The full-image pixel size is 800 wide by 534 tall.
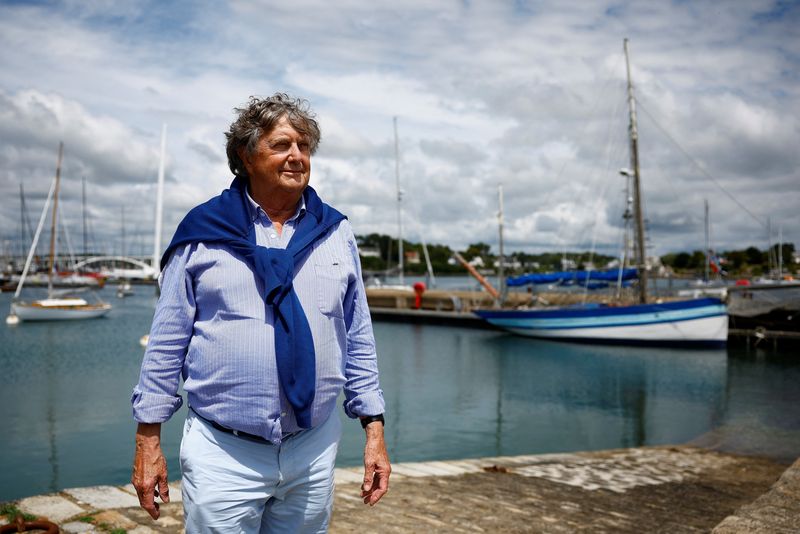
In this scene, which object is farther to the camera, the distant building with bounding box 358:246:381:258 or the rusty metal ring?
the distant building with bounding box 358:246:381:258

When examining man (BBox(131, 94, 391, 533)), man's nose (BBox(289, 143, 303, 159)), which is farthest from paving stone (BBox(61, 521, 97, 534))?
man's nose (BBox(289, 143, 303, 159))

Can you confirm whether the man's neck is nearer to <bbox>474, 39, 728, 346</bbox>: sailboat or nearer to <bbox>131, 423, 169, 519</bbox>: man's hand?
<bbox>131, 423, 169, 519</bbox>: man's hand

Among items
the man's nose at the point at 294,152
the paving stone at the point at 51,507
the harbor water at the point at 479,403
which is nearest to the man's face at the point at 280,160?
the man's nose at the point at 294,152

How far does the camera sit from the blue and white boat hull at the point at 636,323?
2852 centimetres

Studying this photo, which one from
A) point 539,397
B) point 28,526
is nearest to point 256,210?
point 28,526

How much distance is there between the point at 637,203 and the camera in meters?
30.1

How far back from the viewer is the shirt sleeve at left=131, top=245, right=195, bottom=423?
6.84ft

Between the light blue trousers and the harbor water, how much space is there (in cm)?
878

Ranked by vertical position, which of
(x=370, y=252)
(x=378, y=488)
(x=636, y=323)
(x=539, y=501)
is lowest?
(x=636, y=323)

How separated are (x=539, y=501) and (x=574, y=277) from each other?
31.5 metres

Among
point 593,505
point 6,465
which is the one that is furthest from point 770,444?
point 6,465

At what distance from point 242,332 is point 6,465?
1139 cm

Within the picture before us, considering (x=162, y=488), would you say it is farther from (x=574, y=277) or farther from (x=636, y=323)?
(x=574, y=277)

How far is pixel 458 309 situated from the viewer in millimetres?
41344
